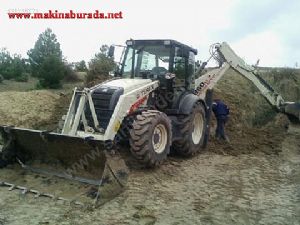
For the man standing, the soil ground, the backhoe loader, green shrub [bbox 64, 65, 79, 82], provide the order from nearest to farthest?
the soil ground < the backhoe loader < the man standing < green shrub [bbox 64, 65, 79, 82]

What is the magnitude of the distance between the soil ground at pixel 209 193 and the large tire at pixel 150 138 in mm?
384

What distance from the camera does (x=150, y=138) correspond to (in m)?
6.52

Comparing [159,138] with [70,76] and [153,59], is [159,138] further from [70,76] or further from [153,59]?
[70,76]

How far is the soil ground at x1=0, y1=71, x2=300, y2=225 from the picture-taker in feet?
16.7

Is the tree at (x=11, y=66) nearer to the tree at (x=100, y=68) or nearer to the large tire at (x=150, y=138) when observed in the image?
the tree at (x=100, y=68)

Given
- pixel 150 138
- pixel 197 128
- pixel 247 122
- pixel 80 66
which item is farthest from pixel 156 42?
pixel 80 66

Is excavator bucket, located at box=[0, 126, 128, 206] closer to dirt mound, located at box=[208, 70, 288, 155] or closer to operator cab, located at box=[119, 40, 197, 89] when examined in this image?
operator cab, located at box=[119, 40, 197, 89]

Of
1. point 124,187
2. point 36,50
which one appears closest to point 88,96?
point 124,187

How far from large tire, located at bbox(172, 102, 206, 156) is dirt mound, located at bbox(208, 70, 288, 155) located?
75cm

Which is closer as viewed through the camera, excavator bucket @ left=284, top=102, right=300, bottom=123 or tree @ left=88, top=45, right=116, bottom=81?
excavator bucket @ left=284, top=102, right=300, bottom=123

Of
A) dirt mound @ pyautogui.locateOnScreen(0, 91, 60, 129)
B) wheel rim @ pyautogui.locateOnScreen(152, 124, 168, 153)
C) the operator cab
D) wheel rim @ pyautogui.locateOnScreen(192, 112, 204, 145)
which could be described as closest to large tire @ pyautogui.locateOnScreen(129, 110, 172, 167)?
wheel rim @ pyautogui.locateOnScreen(152, 124, 168, 153)

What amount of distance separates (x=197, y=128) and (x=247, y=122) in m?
5.29

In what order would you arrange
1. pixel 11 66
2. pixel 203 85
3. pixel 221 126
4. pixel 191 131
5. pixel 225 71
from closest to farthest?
pixel 191 131
pixel 203 85
pixel 225 71
pixel 221 126
pixel 11 66

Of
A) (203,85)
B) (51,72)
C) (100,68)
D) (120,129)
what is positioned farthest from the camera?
(51,72)
